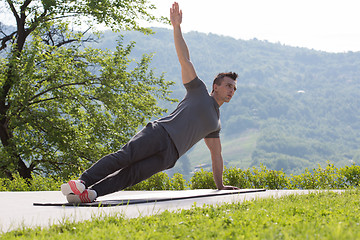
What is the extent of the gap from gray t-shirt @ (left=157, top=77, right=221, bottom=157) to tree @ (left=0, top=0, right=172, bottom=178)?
10351mm

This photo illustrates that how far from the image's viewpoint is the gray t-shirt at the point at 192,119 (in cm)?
503

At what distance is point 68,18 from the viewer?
56.2 ft

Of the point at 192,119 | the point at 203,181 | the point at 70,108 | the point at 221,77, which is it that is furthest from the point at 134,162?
the point at 70,108

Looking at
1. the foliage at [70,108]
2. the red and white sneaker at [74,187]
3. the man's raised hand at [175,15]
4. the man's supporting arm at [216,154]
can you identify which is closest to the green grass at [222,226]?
the red and white sneaker at [74,187]

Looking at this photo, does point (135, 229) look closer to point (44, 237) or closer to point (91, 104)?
point (44, 237)

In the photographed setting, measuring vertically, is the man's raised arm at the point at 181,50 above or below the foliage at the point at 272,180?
above

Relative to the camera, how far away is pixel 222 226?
3.06 meters

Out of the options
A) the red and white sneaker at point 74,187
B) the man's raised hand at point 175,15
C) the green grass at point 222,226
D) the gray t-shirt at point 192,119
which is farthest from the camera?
the man's raised hand at point 175,15

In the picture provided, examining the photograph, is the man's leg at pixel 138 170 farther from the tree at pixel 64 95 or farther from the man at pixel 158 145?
the tree at pixel 64 95

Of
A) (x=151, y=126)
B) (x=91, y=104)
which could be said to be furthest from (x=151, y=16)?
(x=151, y=126)

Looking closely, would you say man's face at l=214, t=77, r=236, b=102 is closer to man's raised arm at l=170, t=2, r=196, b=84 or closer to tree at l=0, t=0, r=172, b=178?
man's raised arm at l=170, t=2, r=196, b=84

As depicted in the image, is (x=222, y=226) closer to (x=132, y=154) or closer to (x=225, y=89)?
(x=132, y=154)

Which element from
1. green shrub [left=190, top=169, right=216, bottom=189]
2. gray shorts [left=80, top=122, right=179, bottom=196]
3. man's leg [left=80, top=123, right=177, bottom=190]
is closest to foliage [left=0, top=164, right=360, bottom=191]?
green shrub [left=190, top=169, right=216, bottom=189]

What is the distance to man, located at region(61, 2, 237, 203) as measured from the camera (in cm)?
475
